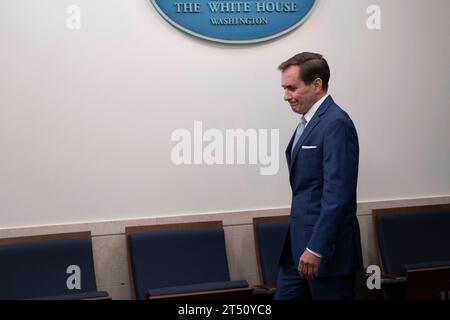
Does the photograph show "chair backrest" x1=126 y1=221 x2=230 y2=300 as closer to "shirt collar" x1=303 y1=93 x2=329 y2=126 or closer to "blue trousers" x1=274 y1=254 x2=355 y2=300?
"blue trousers" x1=274 y1=254 x2=355 y2=300

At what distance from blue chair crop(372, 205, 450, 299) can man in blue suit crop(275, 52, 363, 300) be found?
126 centimetres

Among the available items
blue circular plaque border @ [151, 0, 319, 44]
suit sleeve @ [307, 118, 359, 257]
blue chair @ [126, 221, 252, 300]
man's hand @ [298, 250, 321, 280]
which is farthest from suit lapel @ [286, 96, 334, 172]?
blue circular plaque border @ [151, 0, 319, 44]

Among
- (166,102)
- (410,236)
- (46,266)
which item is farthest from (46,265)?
(410,236)

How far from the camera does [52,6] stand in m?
3.46

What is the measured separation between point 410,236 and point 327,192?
178 centimetres

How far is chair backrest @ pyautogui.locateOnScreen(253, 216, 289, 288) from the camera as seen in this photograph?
12.2ft

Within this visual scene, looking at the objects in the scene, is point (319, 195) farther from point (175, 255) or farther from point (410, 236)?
point (410, 236)

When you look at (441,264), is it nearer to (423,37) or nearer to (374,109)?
(374,109)

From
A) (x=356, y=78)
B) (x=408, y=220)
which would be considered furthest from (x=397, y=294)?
(x=356, y=78)

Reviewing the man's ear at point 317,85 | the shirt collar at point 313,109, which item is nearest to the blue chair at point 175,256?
the shirt collar at point 313,109

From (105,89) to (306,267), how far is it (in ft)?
5.65
